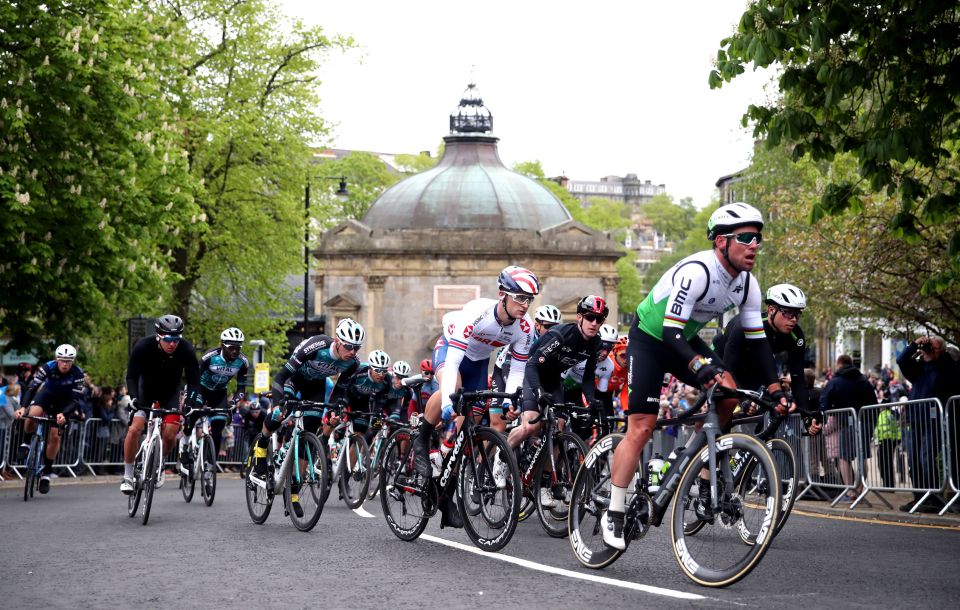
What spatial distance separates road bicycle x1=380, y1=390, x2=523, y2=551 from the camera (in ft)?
35.9

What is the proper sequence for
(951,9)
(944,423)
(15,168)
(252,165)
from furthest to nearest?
(252,165) < (15,168) < (944,423) < (951,9)

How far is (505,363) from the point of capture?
1553 cm

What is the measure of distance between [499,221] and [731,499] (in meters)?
66.5

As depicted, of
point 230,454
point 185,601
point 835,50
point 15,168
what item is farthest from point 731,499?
point 230,454

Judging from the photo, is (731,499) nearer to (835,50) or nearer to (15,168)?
(835,50)

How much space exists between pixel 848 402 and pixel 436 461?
9.18 meters

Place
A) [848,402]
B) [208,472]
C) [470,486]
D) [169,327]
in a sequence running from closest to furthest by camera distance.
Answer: [470,486], [169,327], [208,472], [848,402]

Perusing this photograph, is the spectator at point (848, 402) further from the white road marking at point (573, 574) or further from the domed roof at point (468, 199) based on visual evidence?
the domed roof at point (468, 199)

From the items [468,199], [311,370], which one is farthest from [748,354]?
[468,199]

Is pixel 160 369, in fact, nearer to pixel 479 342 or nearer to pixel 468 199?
pixel 479 342

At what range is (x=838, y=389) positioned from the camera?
1977 centimetres

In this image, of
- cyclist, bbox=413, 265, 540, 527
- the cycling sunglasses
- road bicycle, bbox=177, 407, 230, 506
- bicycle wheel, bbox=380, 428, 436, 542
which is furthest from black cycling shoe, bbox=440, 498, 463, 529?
road bicycle, bbox=177, 407, 230, 506

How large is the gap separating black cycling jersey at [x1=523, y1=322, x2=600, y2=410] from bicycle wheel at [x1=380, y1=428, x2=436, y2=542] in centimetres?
113

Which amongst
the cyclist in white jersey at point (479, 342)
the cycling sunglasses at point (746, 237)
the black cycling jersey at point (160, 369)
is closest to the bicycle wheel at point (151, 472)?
the black cycling jersey at point (160, 369)
